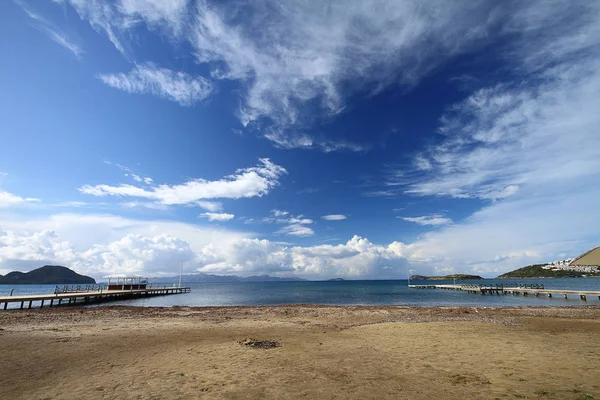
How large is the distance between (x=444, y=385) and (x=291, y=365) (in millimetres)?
5357

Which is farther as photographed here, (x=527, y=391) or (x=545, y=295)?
(x=545, y=295)

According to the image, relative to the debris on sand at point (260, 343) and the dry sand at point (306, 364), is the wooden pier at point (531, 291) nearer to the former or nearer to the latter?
the dry sand at point (306, 364)

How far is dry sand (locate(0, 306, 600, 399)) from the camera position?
837 cm

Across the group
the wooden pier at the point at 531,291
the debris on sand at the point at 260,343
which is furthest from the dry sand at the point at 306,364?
the wooden pier at the point at 531,291

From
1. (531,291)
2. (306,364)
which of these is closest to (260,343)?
(306,364)

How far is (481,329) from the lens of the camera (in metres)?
18.8

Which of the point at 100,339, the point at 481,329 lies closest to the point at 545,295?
the point at 481,329

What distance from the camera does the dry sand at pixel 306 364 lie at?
8367 millimetres

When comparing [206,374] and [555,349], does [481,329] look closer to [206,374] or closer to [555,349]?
[555,349]

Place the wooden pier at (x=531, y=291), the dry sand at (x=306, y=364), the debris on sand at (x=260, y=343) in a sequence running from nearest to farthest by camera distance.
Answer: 1. the dry sand at (x=306, y=364)
2. the debris on sand at (x=260, y=343)
3. the wooden pier at (x=531, y=291)

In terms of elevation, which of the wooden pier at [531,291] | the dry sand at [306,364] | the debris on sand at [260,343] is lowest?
A: the wooden pier at [531,291]

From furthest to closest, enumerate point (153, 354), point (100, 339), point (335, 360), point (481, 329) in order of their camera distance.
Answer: point (481, 329) < point (100, 339) < point (153, 354) < point (335, 360)

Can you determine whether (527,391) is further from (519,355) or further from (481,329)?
(481,329)

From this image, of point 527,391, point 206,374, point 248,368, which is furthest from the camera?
point 248,368
